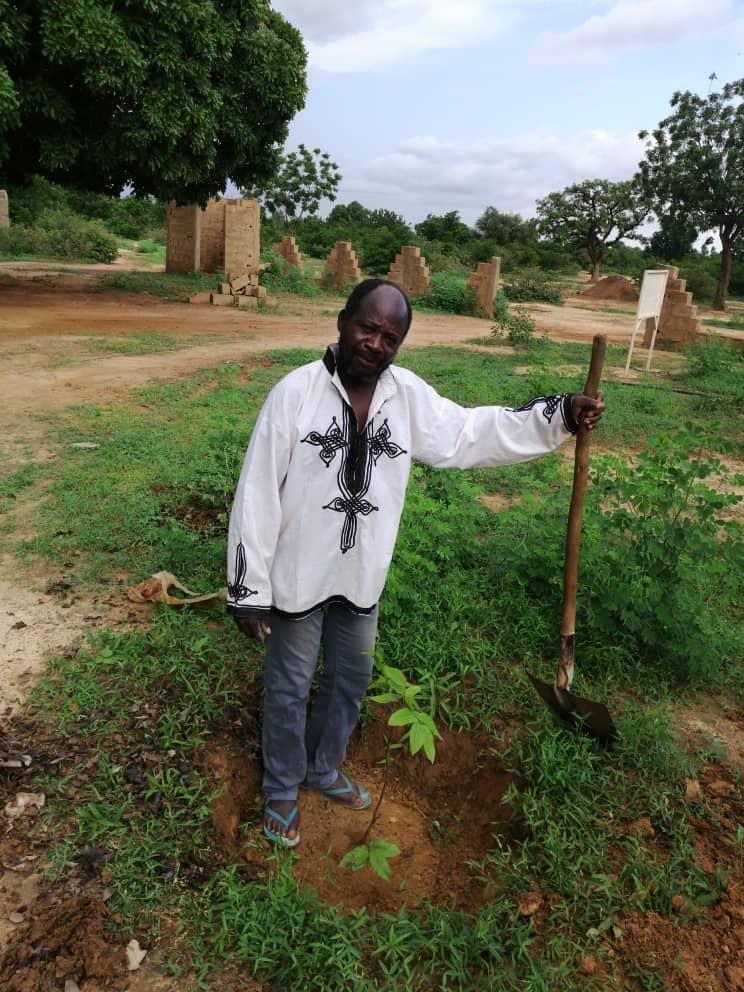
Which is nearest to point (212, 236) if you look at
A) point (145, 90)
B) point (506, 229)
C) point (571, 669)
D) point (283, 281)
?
point (283, 281)

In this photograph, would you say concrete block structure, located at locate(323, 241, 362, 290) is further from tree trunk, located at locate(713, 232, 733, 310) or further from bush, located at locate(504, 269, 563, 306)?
tree trunk, located at locate(713, 232, 733, 310)

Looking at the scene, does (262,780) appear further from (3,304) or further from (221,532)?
(3,304)

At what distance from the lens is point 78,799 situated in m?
2.49

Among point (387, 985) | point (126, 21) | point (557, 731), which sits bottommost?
point (387, 985)

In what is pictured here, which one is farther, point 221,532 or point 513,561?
point 221,532

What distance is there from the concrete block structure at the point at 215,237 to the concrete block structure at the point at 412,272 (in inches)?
172

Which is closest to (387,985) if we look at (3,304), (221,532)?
(221,532)

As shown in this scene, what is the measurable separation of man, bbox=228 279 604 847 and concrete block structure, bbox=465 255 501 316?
18024 millimetres

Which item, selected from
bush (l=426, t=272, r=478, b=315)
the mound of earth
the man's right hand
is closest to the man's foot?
the man's right hand

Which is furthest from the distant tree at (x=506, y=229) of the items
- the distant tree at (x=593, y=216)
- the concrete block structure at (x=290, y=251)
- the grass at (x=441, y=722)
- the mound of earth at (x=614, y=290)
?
the grass at (x=441, y=722)

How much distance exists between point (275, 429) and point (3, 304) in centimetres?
1283

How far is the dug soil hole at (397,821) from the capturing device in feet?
8.02

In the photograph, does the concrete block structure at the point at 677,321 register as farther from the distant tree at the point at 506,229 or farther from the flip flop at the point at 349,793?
the distant tree at the point at 506,229

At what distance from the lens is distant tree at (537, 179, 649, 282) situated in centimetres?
3747
